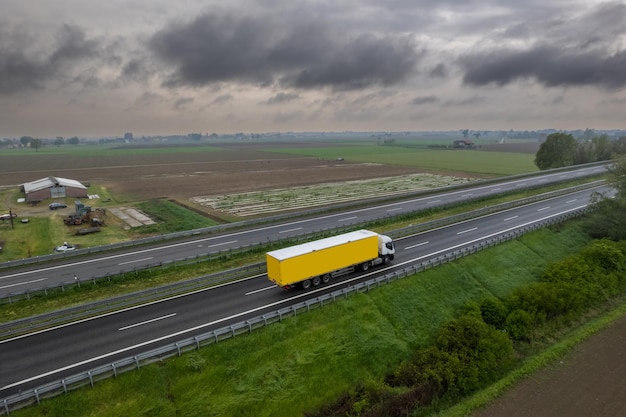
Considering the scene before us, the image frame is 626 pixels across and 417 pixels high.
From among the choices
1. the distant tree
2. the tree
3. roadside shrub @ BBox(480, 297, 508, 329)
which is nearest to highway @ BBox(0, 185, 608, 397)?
roadside shrub @ BBox(480, 297, 508, 329)

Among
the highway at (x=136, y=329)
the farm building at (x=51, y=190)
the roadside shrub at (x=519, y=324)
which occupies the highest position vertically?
the farm building at (x=51, y=190)

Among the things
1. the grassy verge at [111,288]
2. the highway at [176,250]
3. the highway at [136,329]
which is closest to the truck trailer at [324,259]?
the highway at [136,329]

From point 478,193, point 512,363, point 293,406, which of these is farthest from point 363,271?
point 478,193

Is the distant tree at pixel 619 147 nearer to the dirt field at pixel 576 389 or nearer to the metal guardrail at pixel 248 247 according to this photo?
the metal guardrail at pixel 248 247

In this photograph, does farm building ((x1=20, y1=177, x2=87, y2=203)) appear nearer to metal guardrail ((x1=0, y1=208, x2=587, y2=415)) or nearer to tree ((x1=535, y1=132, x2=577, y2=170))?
metal guardrail ((x1=0, y1=208, x2=587, y2=415))

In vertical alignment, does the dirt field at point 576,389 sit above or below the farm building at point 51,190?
below

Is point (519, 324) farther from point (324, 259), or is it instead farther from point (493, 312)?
point (324, 259)

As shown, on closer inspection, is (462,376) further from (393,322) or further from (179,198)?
(179,198)
